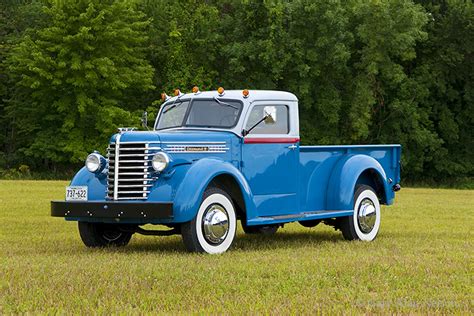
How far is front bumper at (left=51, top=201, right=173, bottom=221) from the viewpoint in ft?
34.9

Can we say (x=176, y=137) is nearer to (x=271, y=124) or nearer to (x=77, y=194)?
(x=77, y=194)

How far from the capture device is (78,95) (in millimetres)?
47344

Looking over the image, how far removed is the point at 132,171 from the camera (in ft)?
36.5

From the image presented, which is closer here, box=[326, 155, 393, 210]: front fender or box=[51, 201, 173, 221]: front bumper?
box=[51, 201, 173, 221]: front bumper

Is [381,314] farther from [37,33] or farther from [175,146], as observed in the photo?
[37,33]

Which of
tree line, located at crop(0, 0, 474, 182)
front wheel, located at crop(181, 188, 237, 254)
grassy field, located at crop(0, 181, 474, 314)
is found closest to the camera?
grassy field, located at crop(0, 181, 474, 314)

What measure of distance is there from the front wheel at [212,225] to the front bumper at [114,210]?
16.6 inches

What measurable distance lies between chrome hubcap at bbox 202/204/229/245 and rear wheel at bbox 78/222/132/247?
188 cm

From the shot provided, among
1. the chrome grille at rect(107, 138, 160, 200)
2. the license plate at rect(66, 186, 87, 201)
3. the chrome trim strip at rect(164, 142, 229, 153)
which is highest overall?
the chrome trim strip at rect(164, 142, 229, 153)

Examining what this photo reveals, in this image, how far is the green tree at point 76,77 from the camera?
154ft

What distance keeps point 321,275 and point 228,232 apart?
2.63 meters

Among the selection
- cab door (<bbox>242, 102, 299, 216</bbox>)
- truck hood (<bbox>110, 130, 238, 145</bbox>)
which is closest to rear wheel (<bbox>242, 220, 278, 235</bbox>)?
cab door (<bbox>242, 102, 299, 216</bbox>)

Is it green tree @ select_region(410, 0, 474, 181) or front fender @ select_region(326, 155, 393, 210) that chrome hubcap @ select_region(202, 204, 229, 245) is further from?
green tree @ select_region(410, 0, 474, 181)

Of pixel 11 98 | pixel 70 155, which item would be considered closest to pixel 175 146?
pixel 70 155
